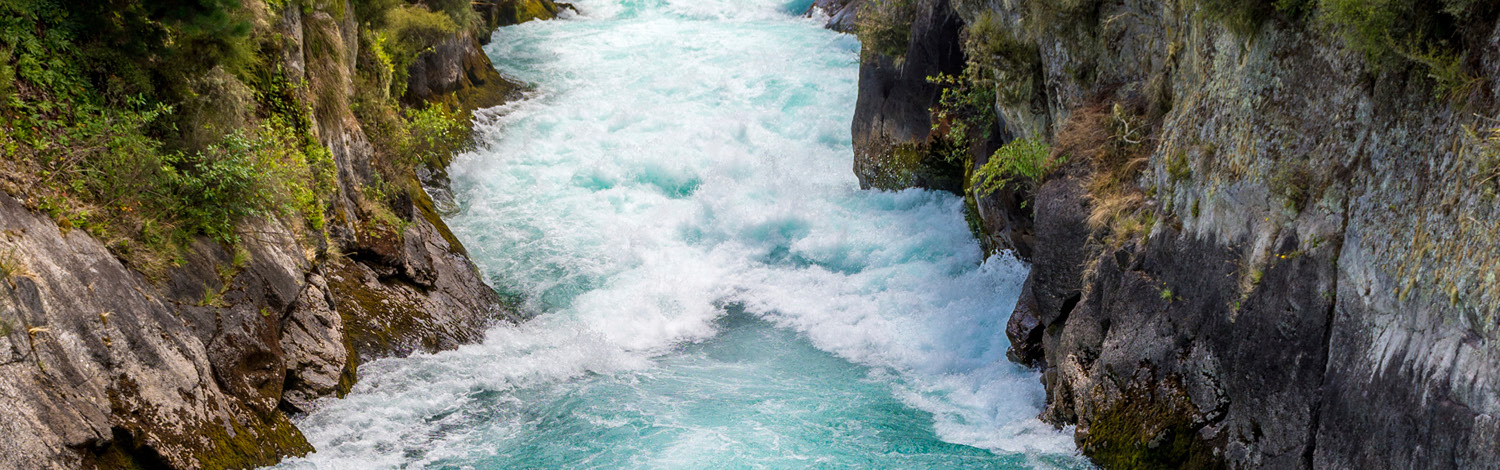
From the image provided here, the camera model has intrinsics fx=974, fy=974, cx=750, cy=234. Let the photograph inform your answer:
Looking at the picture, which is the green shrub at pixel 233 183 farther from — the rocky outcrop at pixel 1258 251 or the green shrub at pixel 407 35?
the rocky outcrop at pixel 1258 251

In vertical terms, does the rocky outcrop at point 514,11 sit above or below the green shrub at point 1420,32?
below

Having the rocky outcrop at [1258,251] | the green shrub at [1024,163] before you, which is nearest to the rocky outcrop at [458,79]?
the green shrub at [1024,163]

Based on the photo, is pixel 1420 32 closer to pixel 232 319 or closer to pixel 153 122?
pixel 232 319

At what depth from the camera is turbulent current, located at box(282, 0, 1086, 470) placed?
30.7 ft

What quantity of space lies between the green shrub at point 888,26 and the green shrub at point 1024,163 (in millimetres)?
5412

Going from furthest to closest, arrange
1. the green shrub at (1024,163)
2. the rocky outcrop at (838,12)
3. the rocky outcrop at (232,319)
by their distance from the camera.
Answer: the rocky outcrop at (838,12) < the green shrub at (1024,163) < the rocky outcrop at (232,319)

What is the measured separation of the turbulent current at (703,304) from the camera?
936cm

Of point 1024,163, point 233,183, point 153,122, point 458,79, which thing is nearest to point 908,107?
point 1024,163

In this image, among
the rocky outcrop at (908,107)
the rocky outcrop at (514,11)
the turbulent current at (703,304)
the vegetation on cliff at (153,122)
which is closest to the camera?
the vegetation on cliff at (153,122)

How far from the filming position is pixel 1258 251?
7441 millimetres

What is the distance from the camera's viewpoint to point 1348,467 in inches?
256

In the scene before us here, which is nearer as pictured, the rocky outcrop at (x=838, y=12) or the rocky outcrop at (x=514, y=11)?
the rocky outcrop at (x=514, y=11)

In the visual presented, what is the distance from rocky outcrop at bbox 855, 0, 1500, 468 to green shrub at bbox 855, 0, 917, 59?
19.1 feet

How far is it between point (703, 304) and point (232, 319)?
22.5 feet
